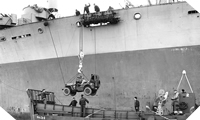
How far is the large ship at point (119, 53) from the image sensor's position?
48.0 ft

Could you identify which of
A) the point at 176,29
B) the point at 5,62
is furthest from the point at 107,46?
the point at 5,62

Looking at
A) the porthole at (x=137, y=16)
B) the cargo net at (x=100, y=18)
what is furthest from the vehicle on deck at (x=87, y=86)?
the porthole at (x=137, y=16)

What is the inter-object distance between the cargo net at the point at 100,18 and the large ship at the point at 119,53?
0.14 metres

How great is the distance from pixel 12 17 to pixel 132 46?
1132 cm

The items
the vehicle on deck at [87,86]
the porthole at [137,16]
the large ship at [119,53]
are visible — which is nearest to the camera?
the vehicle on deck at [87,86]

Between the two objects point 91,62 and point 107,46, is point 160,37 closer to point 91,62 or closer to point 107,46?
point 107,46

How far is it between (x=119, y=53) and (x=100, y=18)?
2.57m

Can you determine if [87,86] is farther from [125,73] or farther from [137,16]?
[137,16]

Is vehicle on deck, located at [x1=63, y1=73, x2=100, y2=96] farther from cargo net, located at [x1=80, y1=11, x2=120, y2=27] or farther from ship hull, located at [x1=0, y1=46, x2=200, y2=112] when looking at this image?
cargo net, located at [x1=80, y1=11, x2=120, y2=27]

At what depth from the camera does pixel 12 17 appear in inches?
822

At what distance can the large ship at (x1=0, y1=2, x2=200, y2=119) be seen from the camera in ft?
48.0

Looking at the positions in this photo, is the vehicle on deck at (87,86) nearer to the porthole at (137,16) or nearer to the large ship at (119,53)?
the large ship at (119,53)

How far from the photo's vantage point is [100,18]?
1564cm

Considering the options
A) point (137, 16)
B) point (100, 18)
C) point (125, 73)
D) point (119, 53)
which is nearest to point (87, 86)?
point (125, 73)
